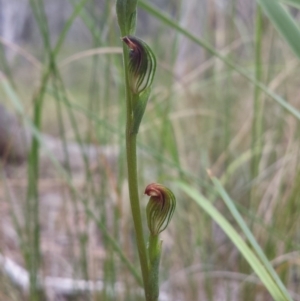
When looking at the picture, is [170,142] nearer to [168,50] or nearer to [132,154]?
[132,154]

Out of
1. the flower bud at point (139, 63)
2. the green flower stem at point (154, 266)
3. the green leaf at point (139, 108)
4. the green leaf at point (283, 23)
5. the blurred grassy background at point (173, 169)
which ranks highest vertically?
the blurred grassy background at point (173, 169)

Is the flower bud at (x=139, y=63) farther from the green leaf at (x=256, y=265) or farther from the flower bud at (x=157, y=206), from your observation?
the green leaf at (x=256, y=265)

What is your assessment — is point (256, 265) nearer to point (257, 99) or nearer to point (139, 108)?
point (139, 108)

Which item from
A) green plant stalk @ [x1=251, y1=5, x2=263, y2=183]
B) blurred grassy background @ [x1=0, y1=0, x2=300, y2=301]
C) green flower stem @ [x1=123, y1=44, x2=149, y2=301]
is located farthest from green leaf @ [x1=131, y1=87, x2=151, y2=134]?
green plant stalk @ [x1=251, y1=5, x2=263, y2=183]

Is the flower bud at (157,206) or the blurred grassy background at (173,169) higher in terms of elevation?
the blurred grassy background at (173,169)

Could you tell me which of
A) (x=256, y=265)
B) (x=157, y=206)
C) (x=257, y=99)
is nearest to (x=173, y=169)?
(x=257, y=99)

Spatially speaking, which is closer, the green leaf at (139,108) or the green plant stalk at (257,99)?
the green leaf at (139,108)

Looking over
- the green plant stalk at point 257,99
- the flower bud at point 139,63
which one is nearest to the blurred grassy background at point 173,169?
the green plant stalk at point 257,99
